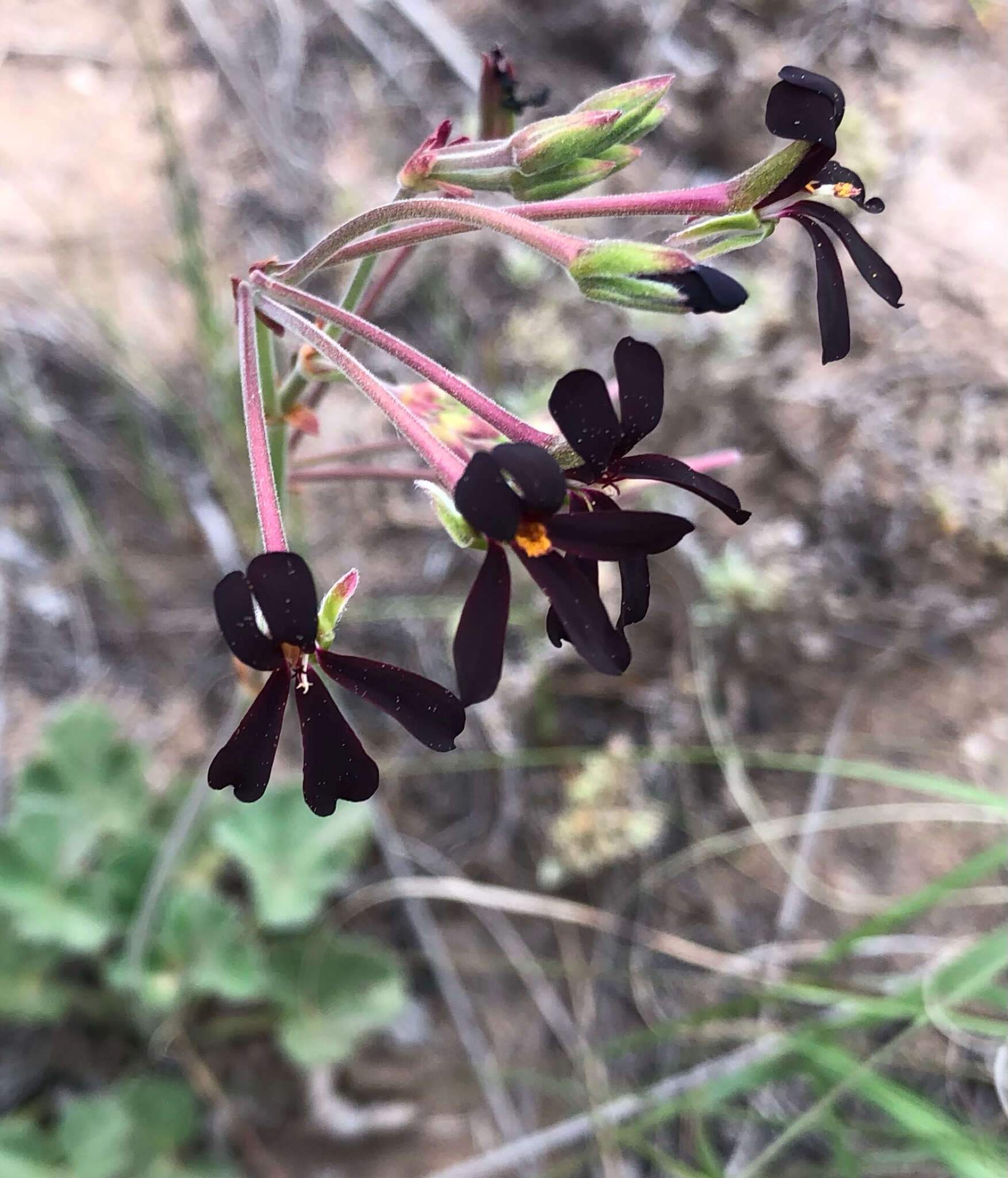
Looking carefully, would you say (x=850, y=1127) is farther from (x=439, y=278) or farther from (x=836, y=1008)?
(x=439, y=278)

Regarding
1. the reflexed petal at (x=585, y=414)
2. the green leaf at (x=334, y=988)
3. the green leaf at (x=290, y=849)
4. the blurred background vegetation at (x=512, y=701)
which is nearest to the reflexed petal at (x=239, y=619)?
the reflexed petal at (x=585, y=414)

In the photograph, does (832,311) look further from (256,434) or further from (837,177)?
(256,434)

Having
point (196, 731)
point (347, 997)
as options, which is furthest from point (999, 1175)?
point (196, 731)

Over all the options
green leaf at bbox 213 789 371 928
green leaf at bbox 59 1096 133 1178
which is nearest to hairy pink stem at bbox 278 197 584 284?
green leaf at bbox 213 789 371 928

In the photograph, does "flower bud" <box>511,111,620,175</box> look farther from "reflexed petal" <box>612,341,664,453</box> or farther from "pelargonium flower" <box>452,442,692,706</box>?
"pelargonium flower" <box>452,442,692,706</box>

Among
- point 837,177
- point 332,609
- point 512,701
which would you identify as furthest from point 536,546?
point 512,701

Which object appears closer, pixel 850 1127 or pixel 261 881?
pixel 850 1127
